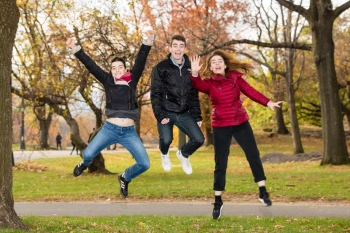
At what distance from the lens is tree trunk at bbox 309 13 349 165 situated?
783 inches

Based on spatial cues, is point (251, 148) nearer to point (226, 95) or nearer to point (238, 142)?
point (238, 142)

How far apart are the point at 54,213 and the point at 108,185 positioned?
5.04 metres

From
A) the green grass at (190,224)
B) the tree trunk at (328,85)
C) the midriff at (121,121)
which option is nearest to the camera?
the midriff at (121,121)

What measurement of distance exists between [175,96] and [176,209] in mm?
5225

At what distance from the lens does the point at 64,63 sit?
60.5ft

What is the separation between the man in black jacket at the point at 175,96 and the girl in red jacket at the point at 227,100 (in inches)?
9.1

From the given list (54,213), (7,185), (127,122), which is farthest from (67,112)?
(127,122)

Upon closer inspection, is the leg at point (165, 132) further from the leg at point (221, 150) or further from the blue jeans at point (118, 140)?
the leg at point (221, 150)

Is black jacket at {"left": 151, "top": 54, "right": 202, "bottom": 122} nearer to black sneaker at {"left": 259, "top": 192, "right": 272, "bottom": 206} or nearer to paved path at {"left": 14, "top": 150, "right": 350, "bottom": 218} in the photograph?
black sneaker at {"left": 259, "top": 192, "right": 272, "bottom": 206}

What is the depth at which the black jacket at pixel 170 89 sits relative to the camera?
727 centimetres

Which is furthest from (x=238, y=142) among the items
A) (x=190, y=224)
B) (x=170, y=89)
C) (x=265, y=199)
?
(x=190, y=224)

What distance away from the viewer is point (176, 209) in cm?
1187

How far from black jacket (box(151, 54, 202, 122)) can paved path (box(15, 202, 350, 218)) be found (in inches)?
169

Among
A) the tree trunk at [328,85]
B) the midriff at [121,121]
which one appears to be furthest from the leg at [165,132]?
the tree trunk at [328,85]
